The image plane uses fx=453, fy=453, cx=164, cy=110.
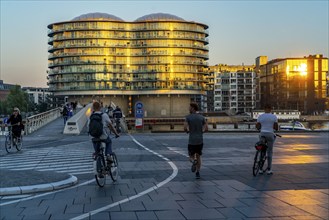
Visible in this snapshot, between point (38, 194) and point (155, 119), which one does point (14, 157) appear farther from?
point (155, 119)

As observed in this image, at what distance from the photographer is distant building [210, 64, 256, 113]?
17250 centimetres

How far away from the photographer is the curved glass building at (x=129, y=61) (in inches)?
4973

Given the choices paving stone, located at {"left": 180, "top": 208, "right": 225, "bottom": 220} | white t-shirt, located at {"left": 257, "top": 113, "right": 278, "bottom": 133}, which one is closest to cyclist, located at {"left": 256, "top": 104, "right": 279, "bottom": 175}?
white t-shirt, located at {"left": 257, "top": 113, "right": 278, "bottom": 133}

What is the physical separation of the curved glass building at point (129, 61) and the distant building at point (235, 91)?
4284 centimetres

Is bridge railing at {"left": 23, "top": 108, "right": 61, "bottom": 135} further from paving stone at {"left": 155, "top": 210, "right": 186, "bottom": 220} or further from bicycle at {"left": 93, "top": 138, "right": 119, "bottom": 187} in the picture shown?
paving stone at {"left": 155, "top": 210, "right": 186, "bottom": 220}

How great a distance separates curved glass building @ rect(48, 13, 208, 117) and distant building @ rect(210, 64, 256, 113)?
1687 inches

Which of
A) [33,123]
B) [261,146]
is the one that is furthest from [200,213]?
[33,123]

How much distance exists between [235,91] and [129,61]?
58049 millimetres

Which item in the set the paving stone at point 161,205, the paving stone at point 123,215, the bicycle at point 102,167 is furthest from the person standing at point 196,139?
the paving stone at point 123,215

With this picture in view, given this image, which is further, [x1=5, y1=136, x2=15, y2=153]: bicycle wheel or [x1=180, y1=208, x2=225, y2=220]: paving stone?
[x1=5, y1=136, x2=15, y2=153]: bicycle wheel

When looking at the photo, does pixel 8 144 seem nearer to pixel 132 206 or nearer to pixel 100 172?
pixel 100 172

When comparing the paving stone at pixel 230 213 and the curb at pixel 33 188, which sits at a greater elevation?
the curb at pixel 33 188

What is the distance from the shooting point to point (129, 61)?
130 meters

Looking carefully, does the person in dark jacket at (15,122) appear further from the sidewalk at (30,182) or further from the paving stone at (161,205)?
the paving stone at (161,205)
